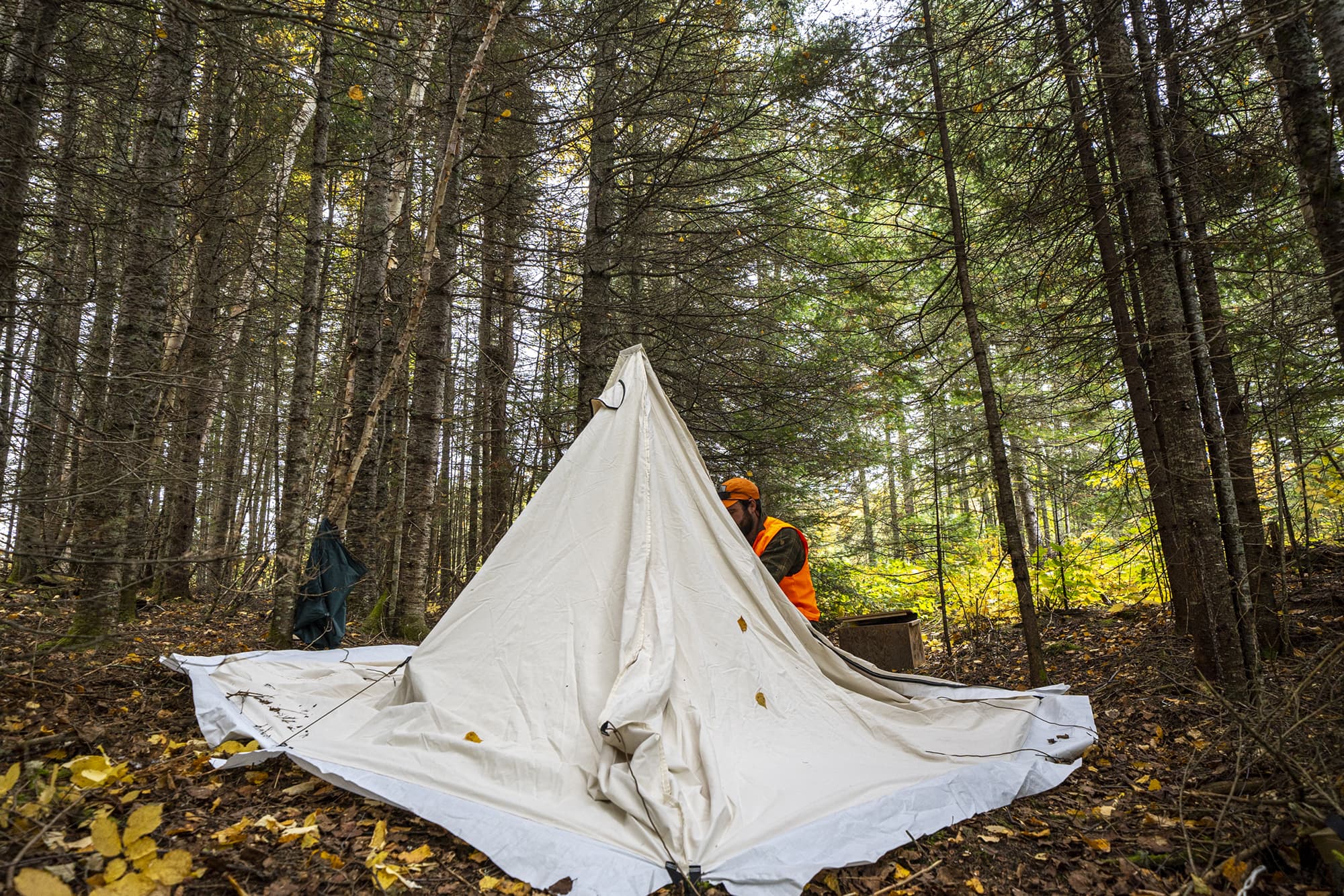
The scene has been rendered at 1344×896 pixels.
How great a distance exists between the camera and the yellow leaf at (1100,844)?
2725 millimetres

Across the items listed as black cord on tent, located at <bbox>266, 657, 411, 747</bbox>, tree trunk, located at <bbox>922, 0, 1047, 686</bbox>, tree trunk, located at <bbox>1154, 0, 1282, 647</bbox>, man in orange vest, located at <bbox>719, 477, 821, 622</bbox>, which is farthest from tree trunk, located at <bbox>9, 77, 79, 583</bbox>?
tree trunk, located at <bbox>1154, 0, 1282, 647</bbox>

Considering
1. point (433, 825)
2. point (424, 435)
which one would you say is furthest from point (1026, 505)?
point (433, 825)

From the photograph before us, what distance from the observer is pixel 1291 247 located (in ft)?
16.1

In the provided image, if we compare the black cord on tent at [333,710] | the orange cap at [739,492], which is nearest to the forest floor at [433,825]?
the black cord on tent at [333,710]

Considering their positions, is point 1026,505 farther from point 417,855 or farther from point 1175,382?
point 417,855

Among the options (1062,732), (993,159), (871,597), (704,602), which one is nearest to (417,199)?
(993,159)

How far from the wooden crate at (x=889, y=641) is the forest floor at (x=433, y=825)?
1740 millimetres

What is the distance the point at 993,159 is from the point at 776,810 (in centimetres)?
637

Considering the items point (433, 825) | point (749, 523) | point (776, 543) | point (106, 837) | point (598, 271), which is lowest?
point (433, 825)

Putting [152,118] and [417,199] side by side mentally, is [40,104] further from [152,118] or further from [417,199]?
[417,199]

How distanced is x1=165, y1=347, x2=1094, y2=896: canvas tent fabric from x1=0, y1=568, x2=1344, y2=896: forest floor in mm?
135

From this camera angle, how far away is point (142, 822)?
6.41 ft

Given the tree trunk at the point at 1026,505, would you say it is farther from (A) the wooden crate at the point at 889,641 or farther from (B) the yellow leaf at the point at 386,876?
(B) the yellow leaf at the point at 386,876

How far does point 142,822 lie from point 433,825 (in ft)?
3.65
